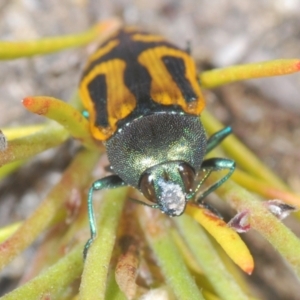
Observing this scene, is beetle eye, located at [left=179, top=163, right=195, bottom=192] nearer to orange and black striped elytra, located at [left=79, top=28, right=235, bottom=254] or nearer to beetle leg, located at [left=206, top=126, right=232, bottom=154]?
orange and black striped elytra, located at [left=79, top=28, right=235, bottom=254]

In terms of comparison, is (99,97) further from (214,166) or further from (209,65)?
(209,65)

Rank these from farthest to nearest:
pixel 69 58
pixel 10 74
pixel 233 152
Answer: pixel 69 58 → pixel 10 74 → pixel 233 152

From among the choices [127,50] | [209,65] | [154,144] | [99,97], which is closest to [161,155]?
[154,144]

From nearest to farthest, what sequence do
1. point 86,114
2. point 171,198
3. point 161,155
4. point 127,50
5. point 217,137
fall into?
1. point 171,198
2. point 161,155
3. point 217,137
4. point 86,114
5. point 127,50

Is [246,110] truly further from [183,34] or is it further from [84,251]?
[84,251]

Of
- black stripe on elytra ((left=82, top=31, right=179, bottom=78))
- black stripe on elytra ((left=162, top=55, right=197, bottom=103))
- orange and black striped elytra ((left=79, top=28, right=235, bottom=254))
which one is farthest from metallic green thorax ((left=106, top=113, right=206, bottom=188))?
black stripe on elytra ((left=82, top=31, right=179, bottom=78))

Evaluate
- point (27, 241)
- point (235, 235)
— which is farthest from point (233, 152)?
point (27, 241)
